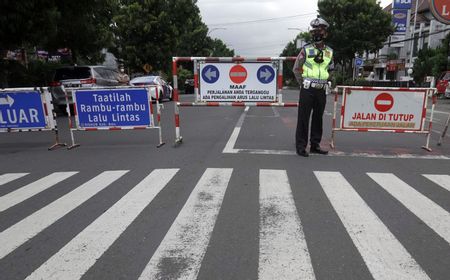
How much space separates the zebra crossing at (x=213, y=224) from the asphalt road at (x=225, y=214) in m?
0.01

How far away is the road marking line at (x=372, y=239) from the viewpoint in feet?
10.0

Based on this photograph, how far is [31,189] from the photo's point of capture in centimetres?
543

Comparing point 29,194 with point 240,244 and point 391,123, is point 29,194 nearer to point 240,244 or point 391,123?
point 240,244

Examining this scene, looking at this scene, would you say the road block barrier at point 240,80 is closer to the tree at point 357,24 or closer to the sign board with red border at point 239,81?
the sign board with red border at point 239,81

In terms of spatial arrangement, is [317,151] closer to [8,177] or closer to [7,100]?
[8,177]

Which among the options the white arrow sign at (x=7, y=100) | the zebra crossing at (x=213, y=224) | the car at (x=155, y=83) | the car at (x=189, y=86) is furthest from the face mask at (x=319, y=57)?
the car at (x=189, y=86)

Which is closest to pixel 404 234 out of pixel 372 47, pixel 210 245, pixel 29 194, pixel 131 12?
pixel 210 245

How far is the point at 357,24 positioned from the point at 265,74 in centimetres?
3421

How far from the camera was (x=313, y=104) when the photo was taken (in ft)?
24.5

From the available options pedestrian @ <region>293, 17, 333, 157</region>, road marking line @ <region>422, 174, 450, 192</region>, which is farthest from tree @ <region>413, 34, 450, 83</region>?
road marking line @ <region>422, 174, 450, 192</region>

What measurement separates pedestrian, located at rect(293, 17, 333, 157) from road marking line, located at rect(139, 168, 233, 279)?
8.83 ft

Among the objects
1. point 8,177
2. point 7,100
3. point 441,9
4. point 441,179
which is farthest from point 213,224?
point 441,9

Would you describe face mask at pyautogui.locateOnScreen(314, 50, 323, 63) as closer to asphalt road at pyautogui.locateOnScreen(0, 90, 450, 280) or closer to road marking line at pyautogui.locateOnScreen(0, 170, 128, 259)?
asphalt road at pyautogui.locateOnScreen(0, 90, 450, 280)

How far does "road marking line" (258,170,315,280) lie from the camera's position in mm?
3043
